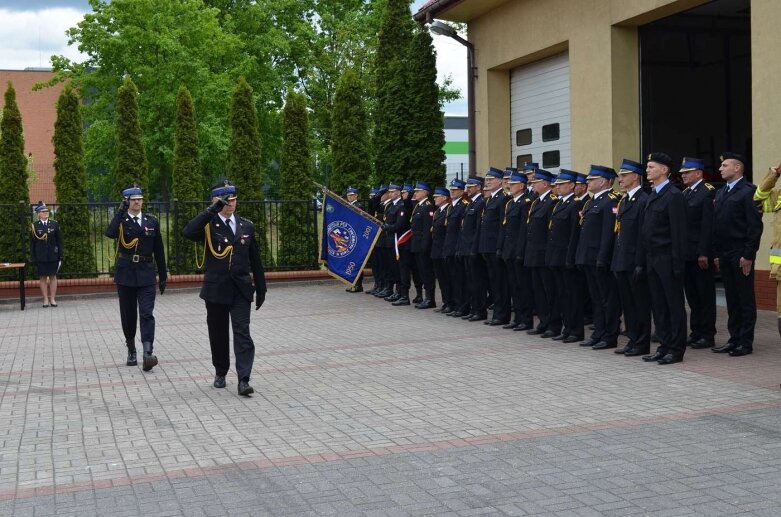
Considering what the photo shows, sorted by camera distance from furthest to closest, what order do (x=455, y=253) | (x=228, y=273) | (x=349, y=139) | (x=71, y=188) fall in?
(x=349, y=139) → (x=71, y=188) → (x=455, y=253) → (x=228, y=273)

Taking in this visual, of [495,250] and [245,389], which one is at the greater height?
[495,250]

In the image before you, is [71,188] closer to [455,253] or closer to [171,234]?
[171,234]

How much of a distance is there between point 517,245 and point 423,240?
10.8 feet

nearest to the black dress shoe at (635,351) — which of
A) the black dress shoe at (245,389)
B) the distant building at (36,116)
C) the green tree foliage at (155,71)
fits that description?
the black dress shoe at (245,389)

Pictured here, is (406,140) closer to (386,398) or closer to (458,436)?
(386,398)

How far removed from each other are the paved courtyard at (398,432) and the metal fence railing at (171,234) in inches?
380

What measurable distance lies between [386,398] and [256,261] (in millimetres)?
1839

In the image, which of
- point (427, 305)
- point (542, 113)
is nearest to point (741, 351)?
point (427, 305)

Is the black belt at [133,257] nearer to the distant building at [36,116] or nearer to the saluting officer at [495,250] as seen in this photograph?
the saluting officer at [495,250]

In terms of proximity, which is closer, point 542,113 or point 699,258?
point 699,258

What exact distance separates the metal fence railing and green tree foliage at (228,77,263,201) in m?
1.16

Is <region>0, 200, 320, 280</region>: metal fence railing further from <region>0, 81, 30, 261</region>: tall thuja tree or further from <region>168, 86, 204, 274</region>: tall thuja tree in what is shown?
<region>168, 86, 204, 274</region>: tall thuja tree

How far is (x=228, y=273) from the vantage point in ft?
29.0

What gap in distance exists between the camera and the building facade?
1608 cm
